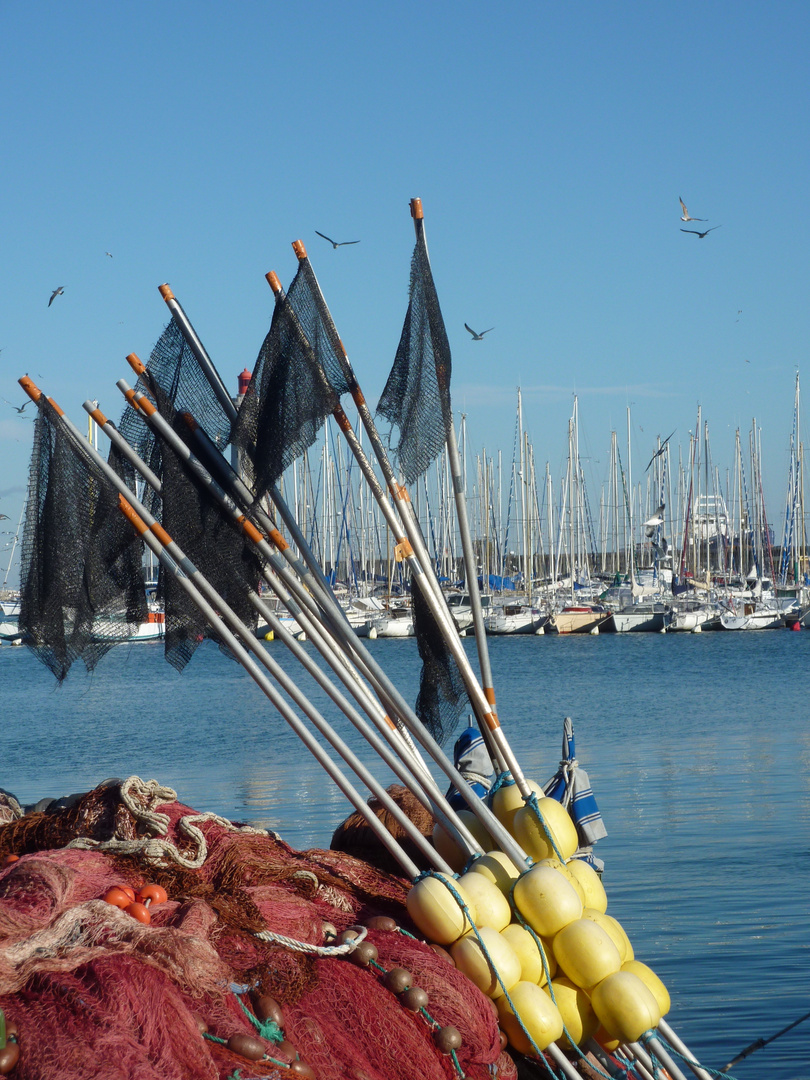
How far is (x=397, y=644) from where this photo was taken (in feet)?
173

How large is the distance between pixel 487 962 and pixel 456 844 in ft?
2.69

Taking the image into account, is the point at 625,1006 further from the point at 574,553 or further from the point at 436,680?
the point at 574,553

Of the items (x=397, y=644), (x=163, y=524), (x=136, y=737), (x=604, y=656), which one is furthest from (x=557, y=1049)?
(x=397, y=644)

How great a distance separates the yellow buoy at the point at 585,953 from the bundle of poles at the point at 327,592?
0.37 meters

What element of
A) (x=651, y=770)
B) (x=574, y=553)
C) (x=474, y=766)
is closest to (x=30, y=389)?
(x=474, y=766)

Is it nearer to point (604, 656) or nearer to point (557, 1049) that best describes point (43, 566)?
point (557, 1049)

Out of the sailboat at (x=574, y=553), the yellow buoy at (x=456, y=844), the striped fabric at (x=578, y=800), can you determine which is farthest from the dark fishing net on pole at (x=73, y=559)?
the sailboat at (x=574, y=553)

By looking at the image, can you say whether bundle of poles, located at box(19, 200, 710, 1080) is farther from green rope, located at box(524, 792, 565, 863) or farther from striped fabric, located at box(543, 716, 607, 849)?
striped fabric, located at box(543, 716, 607, 849)

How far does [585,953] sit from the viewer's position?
4.80 meters

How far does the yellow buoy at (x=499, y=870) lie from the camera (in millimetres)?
5062

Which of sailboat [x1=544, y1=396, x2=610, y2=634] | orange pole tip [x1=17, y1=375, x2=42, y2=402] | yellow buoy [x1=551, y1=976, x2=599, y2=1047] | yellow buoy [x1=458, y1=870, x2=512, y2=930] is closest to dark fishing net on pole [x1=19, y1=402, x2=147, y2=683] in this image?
orange pole tip [x1=17, y1=375, x2=42, y2=402]

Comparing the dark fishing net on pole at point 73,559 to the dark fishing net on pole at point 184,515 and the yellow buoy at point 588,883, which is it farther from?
the yellow buoy at point 588,883

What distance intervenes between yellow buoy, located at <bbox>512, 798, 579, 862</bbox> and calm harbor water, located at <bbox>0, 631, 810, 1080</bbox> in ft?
6.31

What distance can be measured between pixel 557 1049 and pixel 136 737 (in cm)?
2187
